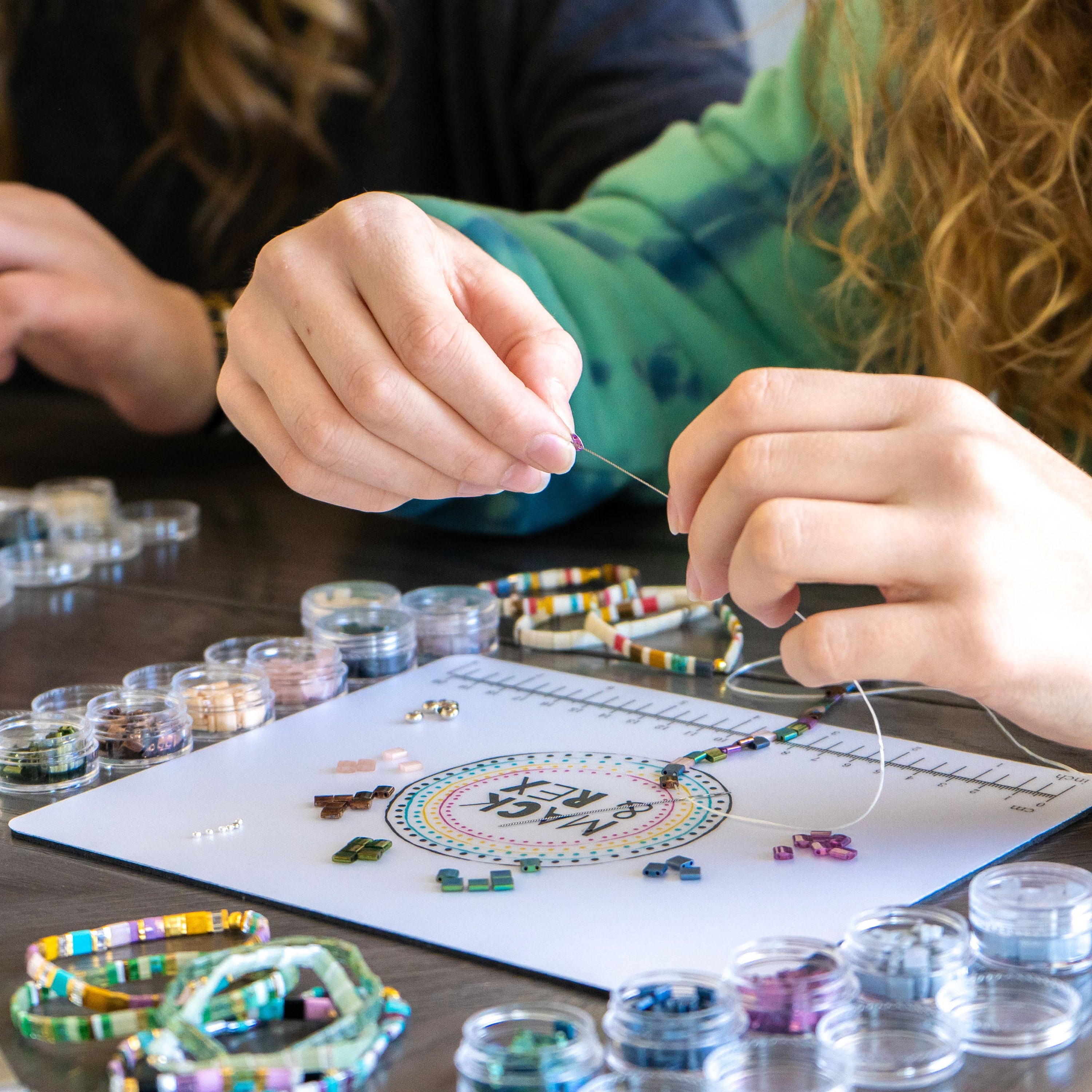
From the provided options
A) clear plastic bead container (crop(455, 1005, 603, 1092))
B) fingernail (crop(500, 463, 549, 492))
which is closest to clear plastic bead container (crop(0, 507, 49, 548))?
fingernail (crop(500, 463, 549, 492))

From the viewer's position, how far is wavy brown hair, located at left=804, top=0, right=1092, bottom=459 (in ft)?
3.39

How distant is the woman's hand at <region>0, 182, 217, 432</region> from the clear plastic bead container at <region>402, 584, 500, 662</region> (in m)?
0.46

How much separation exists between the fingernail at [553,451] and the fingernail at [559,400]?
0.04m

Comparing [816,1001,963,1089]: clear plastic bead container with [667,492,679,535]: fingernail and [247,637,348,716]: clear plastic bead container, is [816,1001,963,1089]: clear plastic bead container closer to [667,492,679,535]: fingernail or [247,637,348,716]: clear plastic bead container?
[667,492,679,535]: fingernail

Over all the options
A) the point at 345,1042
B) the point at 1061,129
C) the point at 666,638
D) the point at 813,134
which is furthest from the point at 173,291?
the point at 345,1042

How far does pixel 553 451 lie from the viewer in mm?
711

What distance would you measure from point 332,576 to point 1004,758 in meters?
0.58

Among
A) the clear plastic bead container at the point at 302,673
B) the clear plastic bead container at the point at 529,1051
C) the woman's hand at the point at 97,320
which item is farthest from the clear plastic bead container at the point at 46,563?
the clear plastic bead container at the point at 529,1051

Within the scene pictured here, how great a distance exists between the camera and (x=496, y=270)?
845mm

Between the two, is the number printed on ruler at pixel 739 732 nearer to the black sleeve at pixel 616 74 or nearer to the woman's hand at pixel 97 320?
the woman's hand at pixel 97 320

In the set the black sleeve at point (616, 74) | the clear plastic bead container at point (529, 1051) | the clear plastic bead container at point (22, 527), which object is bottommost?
the clear plastic bead container at point (529, 1051)

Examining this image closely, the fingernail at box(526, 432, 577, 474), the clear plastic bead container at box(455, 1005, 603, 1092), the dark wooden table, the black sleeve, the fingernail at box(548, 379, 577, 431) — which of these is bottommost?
the dark wooden table

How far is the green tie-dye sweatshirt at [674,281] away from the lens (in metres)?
1.22

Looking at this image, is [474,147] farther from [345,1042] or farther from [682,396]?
[345,1042]
